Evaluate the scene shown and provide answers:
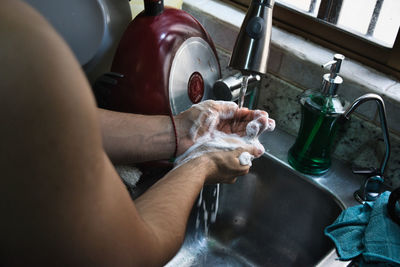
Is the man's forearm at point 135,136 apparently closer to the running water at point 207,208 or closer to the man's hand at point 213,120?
the man's hand at point 213,120

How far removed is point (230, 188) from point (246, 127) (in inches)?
10.7

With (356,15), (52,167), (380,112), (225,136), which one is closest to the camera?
(52,167)

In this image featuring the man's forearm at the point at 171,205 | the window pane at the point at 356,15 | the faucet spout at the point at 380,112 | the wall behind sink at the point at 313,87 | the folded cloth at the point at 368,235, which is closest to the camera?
the man's forearm at the point at 171,205

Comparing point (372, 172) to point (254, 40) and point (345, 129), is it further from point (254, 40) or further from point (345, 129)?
point (254, 40)

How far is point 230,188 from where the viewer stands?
1222mm

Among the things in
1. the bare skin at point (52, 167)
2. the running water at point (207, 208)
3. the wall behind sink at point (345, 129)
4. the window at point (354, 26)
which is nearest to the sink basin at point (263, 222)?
the running water at point (207, 208)

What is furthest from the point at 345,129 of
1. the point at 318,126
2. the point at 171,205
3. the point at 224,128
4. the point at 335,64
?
the point at 171,205

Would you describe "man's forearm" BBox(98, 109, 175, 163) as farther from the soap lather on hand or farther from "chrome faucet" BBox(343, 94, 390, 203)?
"chrome faucet" BBox(343, 94, 390, 203)

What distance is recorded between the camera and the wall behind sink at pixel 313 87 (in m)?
1.03

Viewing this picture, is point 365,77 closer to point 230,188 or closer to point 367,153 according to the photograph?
point 367,153

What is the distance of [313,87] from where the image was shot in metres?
1.12

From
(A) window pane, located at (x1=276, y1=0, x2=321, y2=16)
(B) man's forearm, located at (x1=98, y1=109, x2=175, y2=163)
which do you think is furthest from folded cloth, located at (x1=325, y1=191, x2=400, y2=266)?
(A) window pane, located at (x1=276, y1=0, x2=321, y2=16)

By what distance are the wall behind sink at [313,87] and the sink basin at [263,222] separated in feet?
0.48

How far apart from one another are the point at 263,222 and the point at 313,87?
39 centimetres
